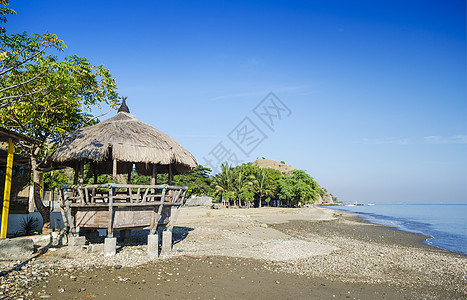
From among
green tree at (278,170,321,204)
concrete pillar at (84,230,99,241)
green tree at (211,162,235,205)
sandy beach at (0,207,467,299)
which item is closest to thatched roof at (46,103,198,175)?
concrete pillar at (84,230,99,241)

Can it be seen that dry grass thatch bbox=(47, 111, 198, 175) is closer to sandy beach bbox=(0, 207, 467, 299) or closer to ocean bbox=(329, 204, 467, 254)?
sandy beach bbox=(0, 207, 467, 299)

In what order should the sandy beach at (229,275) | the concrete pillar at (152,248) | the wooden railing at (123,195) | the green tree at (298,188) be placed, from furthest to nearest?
the green tree at (298,188)
the concrete pillar at (152,248)
the wooden railing at (123,195)
the sandy beach at (229,275)

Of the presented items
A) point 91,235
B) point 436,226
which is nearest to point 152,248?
point 91,235

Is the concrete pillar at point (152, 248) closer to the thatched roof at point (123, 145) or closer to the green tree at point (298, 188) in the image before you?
the thatched roof at point (123, 145)

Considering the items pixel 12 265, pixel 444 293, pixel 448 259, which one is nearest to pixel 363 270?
pixel 444 293

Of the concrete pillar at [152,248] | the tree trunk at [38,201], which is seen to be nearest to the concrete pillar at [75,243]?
the concrete pillar at [152,248]

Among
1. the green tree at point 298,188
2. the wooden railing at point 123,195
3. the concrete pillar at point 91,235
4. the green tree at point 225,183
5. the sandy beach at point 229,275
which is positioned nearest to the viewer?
the sandy beach at point 229,275

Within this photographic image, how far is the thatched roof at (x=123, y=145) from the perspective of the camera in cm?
962

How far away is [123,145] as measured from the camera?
977 cm

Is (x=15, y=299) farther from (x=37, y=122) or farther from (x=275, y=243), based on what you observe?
(x=275, y=243)

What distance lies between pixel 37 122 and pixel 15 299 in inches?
331

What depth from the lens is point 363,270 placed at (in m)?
9.98

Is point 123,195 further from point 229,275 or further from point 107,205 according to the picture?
point 229,275

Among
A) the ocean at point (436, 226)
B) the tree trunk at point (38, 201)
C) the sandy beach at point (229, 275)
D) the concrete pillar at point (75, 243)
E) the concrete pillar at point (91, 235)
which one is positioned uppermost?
the tree trunk at point (38, 201)
